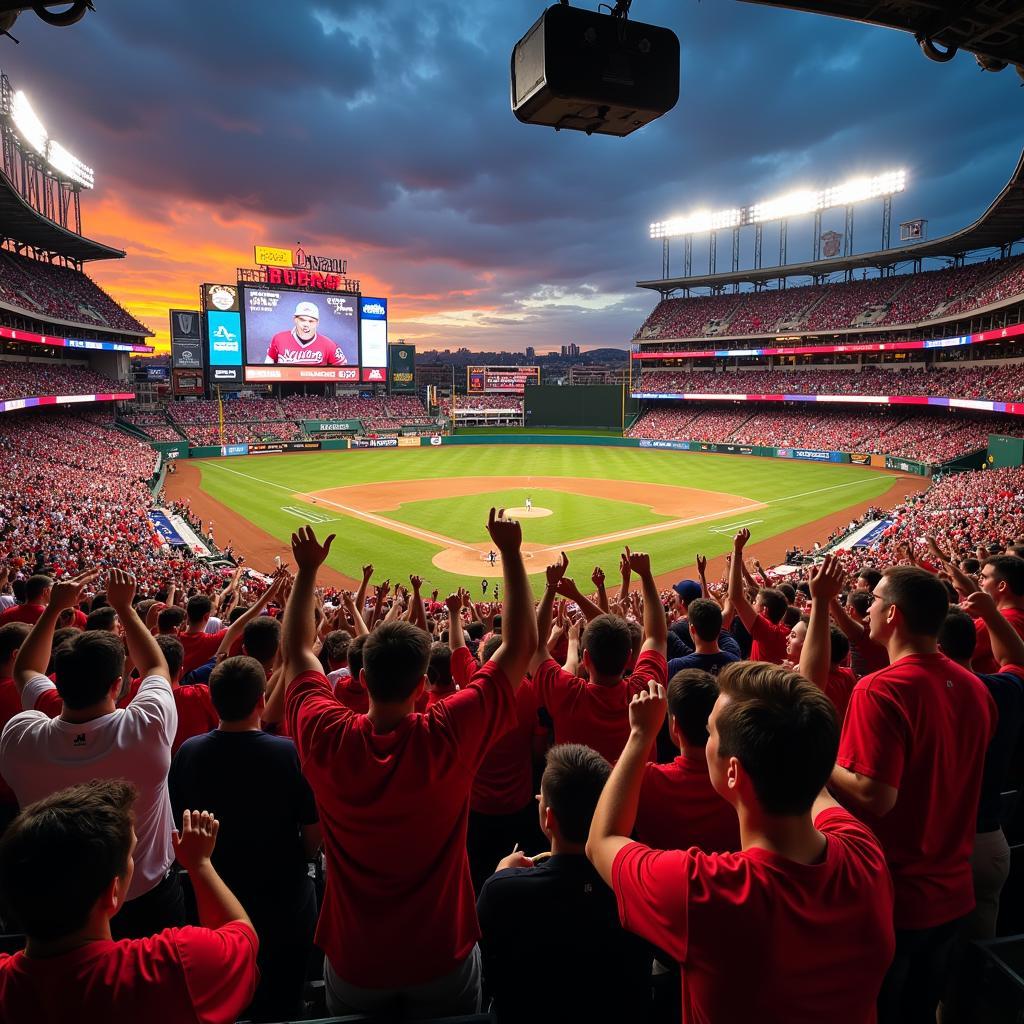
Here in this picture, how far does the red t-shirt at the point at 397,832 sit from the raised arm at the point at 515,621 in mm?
188

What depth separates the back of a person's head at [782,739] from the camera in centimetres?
209

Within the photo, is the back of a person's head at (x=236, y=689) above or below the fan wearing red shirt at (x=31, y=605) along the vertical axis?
above

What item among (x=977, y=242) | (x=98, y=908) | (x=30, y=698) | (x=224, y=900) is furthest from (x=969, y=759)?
(x=977, y=242)

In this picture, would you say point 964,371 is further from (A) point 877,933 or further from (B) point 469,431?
(A) point 877,933

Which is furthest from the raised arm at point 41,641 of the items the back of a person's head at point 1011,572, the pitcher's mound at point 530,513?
the pitcher's mound at point 530,513

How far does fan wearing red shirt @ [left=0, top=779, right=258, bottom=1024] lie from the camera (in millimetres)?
1891

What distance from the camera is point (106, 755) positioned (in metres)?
3.40

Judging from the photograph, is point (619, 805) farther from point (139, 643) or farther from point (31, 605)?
point (31, 605)

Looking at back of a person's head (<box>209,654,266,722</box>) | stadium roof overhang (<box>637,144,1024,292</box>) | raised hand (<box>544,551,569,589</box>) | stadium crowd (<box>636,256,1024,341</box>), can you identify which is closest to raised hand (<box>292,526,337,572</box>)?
back of a person's head (<box>209,654,266,722</box>)

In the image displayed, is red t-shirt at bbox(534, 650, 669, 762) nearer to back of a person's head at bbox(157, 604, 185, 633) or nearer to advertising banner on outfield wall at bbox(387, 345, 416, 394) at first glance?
back of a person's head at bbox(157, 604, 185, 633)

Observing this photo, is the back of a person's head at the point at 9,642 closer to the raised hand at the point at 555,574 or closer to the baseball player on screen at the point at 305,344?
the raised hand at the point at 555,574

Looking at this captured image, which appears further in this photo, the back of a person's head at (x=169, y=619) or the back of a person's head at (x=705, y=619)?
the back of a person's head at (x=169, y=619)

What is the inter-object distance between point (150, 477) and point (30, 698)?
148 ft

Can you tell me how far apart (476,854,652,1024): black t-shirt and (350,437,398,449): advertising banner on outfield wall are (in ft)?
230
